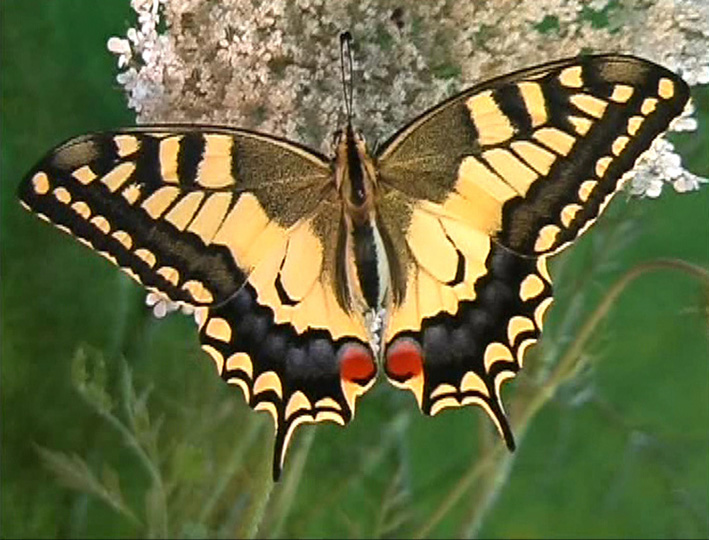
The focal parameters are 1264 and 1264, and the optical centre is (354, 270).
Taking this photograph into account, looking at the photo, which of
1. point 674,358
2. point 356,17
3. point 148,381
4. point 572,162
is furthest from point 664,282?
point 148,381

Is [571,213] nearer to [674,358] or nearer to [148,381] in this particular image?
[674,358]

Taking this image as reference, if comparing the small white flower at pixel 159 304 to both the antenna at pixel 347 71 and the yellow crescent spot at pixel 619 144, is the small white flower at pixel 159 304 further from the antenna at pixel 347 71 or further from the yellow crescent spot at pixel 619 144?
the yellow crescent spot at pixel 619 144

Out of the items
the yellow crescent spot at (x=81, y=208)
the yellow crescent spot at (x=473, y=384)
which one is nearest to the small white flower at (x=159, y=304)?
the yellow crescent spot at (x=81, y=208)

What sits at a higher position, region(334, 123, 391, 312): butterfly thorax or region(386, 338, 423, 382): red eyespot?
region(334, 123, 391, 312): butterfly thorax

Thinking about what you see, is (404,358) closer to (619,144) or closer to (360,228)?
(360,228)

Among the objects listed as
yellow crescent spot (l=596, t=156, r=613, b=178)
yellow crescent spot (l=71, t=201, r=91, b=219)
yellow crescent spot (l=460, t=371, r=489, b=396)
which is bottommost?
yellow crescent spot (l=460, t=371, r=489, b=396)

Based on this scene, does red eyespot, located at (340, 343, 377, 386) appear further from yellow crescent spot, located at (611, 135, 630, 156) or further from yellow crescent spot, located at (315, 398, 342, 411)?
yellow crescent spot, located at (611, 135, 630, 156)

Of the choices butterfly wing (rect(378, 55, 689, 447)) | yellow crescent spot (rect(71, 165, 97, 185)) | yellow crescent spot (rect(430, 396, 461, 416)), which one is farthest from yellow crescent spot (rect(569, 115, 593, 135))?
yellow crescent spot (rect(71, 165, 97, 185))
